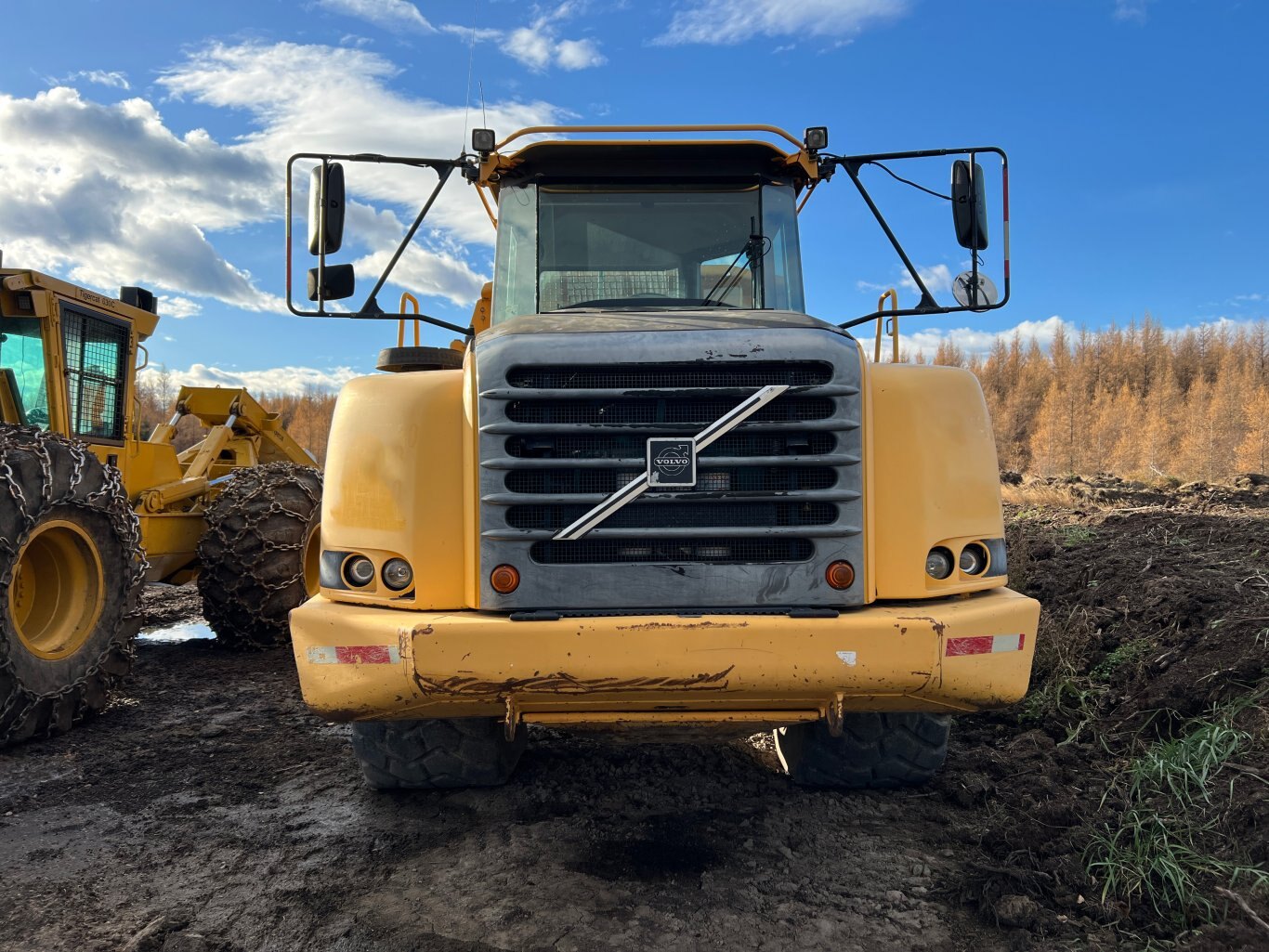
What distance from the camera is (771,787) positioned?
13.1ft

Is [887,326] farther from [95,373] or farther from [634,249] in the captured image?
[95,373]

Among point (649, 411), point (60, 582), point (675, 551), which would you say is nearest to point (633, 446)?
point (649, 411)

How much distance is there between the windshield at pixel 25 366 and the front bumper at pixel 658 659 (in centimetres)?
435

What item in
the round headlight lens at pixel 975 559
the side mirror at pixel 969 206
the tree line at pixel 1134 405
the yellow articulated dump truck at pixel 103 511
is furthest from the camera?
the tree line at pixel 1134 405

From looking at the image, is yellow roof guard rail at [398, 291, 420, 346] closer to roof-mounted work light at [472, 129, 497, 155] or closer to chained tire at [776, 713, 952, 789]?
roof-mounted work light at [472, 129, 497, 155]

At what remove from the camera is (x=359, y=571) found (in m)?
3.05

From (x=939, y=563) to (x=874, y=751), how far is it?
1.05 m

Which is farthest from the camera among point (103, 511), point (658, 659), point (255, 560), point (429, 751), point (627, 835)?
point (255, 560)

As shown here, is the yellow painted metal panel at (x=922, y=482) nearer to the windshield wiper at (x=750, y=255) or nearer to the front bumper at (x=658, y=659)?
the front bumper at (x=658, y=659)

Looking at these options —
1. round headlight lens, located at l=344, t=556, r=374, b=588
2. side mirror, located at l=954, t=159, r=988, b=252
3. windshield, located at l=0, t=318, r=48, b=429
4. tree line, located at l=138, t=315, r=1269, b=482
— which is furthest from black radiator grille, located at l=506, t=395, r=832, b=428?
tree line, located at l=138, t=315, r=1269, b=482

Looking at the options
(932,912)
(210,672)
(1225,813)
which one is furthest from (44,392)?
(1225,813)

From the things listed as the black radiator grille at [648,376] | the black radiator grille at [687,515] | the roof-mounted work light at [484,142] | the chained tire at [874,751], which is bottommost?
the chained tire at [874,751]

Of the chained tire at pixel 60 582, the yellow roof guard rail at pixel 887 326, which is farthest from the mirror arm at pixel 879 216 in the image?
the chained tire at pixel 60 582

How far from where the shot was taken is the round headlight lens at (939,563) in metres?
3.03
